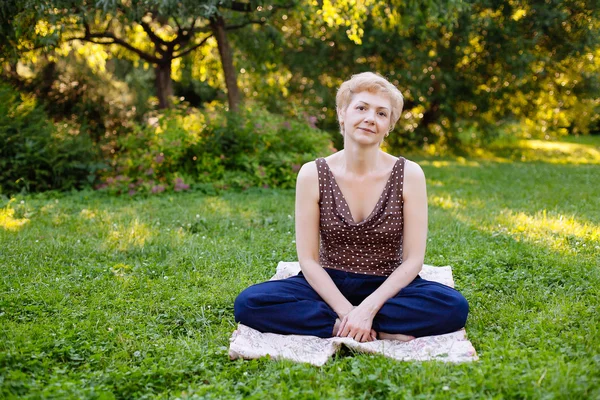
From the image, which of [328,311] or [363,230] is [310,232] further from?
[328,311]

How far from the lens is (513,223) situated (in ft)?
19.8

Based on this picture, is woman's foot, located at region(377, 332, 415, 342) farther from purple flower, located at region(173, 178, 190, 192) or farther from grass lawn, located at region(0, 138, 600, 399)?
purple flower, located at region(173, 178, 190, 192)

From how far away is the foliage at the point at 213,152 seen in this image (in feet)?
27.6

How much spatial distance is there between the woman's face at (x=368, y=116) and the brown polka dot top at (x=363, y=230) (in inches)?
11.3

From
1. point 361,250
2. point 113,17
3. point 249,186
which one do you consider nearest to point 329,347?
point 361,250

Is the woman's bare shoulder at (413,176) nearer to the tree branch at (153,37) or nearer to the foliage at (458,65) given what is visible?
the tree branch at (153,37)

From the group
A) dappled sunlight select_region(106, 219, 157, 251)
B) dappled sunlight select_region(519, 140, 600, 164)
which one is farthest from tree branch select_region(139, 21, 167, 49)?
dappled sunlight select_region(519, 140, 600, 164)

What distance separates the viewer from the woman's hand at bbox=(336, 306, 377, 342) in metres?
A: 3.33

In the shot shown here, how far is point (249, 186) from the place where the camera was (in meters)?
8.49

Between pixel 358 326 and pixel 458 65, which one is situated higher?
pixel 458 65

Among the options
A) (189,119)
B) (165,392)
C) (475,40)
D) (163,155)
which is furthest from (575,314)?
(475,40)

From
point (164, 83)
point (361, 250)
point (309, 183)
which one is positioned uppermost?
point (164, 83)

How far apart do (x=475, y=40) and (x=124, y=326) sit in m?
12.2

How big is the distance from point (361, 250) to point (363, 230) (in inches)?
5.8
